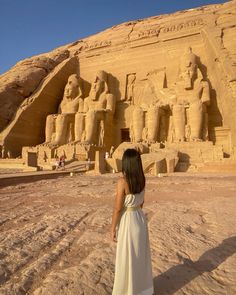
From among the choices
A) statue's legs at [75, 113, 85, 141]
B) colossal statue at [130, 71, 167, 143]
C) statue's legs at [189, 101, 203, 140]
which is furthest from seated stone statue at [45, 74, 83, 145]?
statue's legs at [189, 101, 203, 140]

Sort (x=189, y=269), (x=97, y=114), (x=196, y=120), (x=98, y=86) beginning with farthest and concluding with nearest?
(x=98, y=86)
(x=97, y=114)
(x=196, y=120)
(x=189, y=269)

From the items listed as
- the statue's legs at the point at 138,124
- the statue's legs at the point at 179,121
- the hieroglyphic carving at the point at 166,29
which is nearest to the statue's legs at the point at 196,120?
the statue's legs at the point at 179,121

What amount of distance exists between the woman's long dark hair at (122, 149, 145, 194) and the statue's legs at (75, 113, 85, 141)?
13530mm

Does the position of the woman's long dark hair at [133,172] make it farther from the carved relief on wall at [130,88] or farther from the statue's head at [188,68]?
the carved relief on wall at [130,88]

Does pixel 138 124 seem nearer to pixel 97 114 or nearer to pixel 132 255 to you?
pixel 97 114

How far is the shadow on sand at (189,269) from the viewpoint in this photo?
178 cm

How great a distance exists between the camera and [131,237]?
164 centimetres

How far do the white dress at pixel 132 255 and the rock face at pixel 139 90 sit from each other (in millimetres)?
10281

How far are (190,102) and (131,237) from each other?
42.8 feet

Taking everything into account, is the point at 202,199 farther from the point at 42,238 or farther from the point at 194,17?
the point at 194,17

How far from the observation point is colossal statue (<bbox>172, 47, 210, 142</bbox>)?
43.0 feet

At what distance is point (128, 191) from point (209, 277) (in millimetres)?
897

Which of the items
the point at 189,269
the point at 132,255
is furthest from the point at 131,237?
the point at 189,269

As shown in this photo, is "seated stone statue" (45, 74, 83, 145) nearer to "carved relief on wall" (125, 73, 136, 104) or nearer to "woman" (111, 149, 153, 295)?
"carved relief on wall" (125, 73, 136, 104)
